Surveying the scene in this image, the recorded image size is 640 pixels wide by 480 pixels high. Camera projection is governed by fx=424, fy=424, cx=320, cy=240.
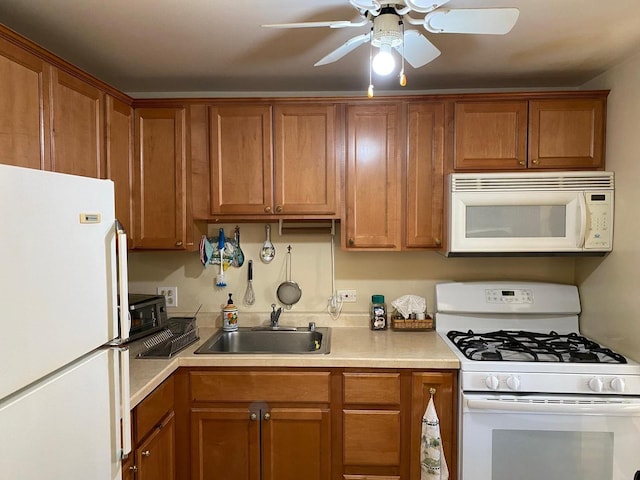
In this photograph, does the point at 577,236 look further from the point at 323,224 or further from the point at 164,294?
the point at 164,294

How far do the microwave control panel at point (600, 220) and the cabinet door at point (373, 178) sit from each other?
0.95m

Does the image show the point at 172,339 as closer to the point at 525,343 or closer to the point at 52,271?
the point at 52,271

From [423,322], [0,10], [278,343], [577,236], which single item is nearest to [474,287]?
[423,322]

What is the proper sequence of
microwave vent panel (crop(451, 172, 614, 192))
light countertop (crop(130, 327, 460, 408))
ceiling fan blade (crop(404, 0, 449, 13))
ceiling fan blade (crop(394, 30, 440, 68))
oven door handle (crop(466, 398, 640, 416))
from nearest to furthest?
ceiling fan blade (crop(404, 0, 449, 13)), ceiling fan blade (crop(394, 30, 440, 68)), oven door handle (crop(466, 398, 640, 416)), light countertop (crop(130, 327, 460, 408)), microwave vent panel (crop(451, 172, 614, 192))

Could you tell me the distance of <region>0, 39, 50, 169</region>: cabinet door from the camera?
1.35 metres

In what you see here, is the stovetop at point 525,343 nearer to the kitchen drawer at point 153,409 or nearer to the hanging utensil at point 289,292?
the hanging utensil at point 289,292

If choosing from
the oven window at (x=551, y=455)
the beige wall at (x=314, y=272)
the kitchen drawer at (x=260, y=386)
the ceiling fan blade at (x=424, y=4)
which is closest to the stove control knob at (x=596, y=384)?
the oven window at (x=551, y=455)

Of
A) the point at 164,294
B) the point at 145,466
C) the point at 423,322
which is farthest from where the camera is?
the point at 164,294

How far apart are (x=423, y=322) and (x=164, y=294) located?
5.19 ft

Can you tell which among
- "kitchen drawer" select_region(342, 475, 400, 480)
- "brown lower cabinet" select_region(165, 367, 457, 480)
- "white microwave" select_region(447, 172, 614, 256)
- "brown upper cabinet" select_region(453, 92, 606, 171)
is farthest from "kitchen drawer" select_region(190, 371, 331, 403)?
"brown upper cabinet" select_region(453, 92, 606, 171)

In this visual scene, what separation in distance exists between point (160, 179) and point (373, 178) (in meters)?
1.15

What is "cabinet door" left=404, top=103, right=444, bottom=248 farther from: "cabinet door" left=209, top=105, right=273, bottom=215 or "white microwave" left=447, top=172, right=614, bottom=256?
"cabinet door" left=209, top=105, right=273, bottom=215

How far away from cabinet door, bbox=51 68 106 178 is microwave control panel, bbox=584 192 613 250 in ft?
7.76

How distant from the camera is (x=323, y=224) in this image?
8.38 feet
